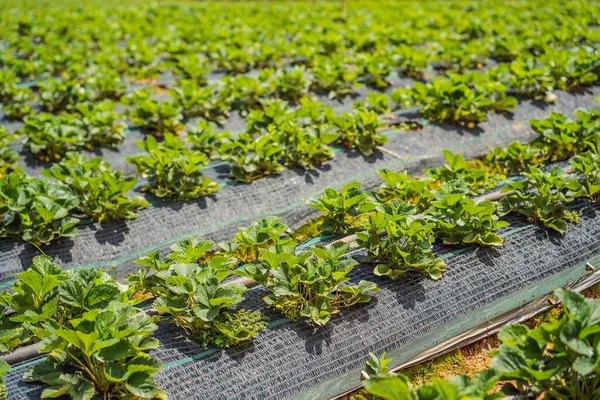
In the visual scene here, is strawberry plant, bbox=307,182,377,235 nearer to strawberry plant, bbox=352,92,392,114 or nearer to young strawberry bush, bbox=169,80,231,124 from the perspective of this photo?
strawberry plant, bbox=352,92,392,114

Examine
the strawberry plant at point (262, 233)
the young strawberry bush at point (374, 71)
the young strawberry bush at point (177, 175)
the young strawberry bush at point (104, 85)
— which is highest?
the young strawberry bush at point (104, 85)

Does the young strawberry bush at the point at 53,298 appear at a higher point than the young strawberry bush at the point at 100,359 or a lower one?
higher

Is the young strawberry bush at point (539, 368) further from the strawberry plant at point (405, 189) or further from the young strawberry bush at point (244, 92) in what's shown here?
the young strawberry bush at point (244, 92)

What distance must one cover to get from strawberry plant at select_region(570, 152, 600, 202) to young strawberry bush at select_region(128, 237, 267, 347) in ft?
9.88

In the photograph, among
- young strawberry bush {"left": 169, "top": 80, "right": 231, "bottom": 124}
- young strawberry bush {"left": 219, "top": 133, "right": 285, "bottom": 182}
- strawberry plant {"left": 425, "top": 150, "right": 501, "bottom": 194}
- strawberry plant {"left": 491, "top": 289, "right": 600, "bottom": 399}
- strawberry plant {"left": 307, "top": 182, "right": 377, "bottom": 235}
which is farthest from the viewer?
young strawberry bush {"left": 169, "top": 80, "right": 231, "bottom": 124}

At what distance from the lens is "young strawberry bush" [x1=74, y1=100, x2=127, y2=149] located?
6488mm

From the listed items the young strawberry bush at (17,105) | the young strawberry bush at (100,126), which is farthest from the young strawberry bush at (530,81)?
the young strawberry bush at (17,105)

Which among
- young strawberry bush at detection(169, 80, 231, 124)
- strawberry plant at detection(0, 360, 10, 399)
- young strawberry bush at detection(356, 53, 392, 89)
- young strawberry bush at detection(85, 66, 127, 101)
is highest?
young strawberry bush at detection(85, 66, 127, 101)

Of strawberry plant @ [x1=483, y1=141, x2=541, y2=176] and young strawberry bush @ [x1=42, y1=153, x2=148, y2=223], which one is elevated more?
young strawberry bush @ [x1=42, y1=153, x2=148, y2=223]

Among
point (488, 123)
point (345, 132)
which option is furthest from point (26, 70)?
point (488, 123)

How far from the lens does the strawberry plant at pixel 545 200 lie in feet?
14.8

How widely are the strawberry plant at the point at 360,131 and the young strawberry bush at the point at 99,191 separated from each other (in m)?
2.42

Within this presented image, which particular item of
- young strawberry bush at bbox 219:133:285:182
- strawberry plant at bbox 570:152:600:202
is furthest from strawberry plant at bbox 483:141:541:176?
young strawberry bush at bbox 219:133:285:182

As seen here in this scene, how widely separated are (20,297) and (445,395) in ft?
8.40
